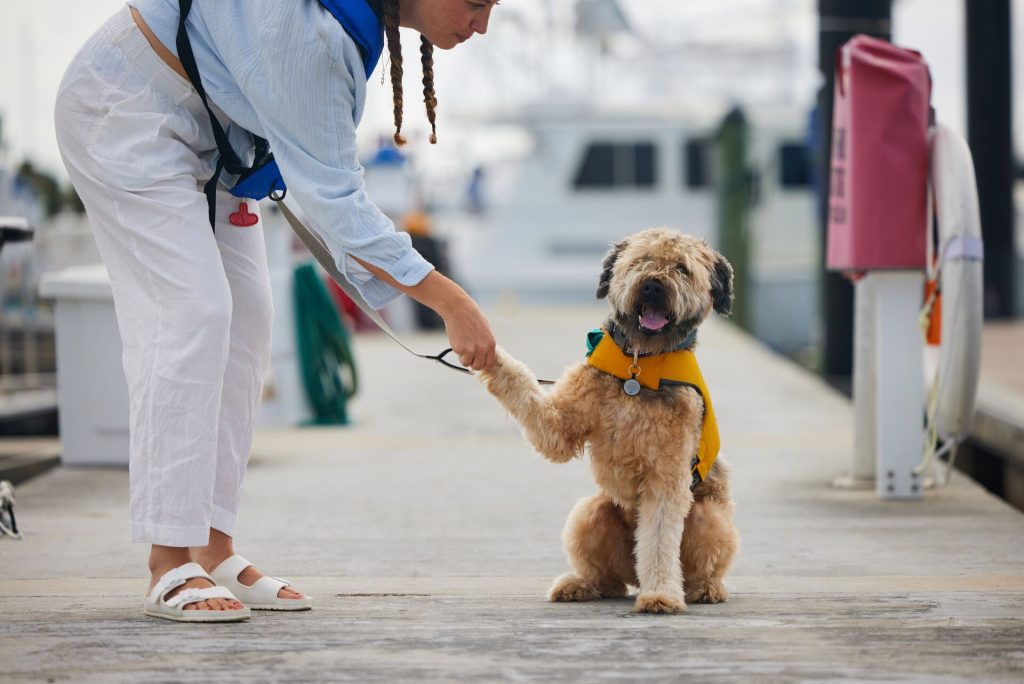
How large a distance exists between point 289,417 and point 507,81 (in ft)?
66.7

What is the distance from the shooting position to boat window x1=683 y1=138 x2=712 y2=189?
91.3ft

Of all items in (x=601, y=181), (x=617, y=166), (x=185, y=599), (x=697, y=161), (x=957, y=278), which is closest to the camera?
(x=185, y=599)

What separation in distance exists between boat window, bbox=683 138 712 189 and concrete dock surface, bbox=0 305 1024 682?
19791 millimetres

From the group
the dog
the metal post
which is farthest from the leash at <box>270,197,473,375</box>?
the metal post

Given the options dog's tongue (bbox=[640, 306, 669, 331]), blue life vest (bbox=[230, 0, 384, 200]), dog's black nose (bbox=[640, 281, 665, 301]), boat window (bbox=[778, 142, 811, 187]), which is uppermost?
boat window (bbox=[778, 142, 811, 187])

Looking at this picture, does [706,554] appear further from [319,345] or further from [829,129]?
[829,129]

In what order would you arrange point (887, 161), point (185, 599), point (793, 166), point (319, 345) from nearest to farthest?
point (185, 599) < point (887, 161) < point (319, 345) < point (793, 166)

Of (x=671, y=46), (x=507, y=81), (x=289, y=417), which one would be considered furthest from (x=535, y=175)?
(x=289, y=417)

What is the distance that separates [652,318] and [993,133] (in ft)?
48.9

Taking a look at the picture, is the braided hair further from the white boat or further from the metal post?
the white boat

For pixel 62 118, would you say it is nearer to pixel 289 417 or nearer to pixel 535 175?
pixel 289 417

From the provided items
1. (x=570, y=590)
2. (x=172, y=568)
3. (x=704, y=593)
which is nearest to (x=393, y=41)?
(x=172, y=568)

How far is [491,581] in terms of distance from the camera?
4430mm

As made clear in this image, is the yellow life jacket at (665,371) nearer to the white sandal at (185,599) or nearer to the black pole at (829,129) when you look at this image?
the white sandal at (185,599)
